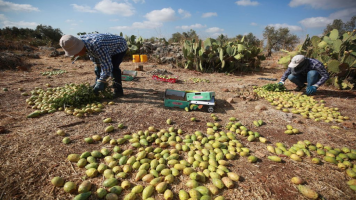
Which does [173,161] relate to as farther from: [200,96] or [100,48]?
[100,48]

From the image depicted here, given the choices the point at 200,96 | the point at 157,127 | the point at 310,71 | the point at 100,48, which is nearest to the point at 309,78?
the point at 310,71

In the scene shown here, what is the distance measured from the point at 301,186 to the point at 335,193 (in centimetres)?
34

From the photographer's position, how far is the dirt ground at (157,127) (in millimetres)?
1597

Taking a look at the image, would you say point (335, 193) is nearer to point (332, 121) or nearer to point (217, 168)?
point (217, 168)

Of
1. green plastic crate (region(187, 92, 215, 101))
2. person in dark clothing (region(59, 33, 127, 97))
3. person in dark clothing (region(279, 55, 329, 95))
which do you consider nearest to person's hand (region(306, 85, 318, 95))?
person in dark clothing (region(279, 55, 329, 95))

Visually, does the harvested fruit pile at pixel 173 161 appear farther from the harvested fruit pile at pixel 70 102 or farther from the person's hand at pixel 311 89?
the person's hand at pixel 311 89

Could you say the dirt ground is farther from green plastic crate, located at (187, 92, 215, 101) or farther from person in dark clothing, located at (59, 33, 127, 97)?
person in dark clothing, located at (59, 33, 127, 97)

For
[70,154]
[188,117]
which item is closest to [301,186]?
[188,117]

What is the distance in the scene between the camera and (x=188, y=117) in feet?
10.5

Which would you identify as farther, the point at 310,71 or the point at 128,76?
the point at 128,76

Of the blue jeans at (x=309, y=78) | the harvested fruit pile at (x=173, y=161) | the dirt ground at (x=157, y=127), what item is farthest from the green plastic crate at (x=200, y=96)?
the blue jeans at (x=309, y=78)

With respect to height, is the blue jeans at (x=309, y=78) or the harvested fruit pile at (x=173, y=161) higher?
the blue jeans at (x=309, y=78)

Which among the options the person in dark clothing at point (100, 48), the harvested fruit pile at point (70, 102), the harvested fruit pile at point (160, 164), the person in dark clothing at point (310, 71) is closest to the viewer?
the harvested fruit pile at point (160, 164)

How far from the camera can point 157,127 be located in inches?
111
